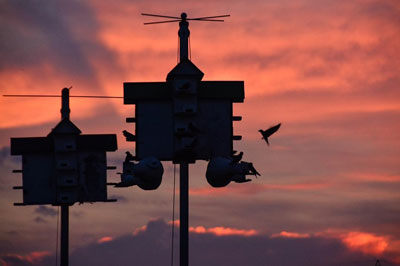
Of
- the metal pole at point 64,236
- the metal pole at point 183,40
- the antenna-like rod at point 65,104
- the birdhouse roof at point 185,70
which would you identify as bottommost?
the metal pole at point 64,236

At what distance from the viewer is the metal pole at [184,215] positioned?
26484 mm

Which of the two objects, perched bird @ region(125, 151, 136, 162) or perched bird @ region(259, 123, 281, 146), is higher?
perched bird @ region(259, 123, 281, 146)

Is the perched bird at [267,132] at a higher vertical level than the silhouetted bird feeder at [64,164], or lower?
higher

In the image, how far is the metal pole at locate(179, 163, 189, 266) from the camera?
26484 millimetres

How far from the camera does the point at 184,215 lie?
2664cm

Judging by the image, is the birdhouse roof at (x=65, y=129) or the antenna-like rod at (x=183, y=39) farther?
the birdhouse roof at (x=65, y=129)

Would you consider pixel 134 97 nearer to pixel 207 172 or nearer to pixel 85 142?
pixel 207 172

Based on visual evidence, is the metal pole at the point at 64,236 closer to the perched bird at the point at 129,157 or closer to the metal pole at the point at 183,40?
the perched bird at the point at 129,157

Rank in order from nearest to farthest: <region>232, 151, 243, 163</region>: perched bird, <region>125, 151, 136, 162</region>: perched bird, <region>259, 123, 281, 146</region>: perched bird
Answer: <region>232, 151, 243, 163</region>: perched bird, <region>259, 123, 281, 146</region>: perched bird, <region>125, 151, 136, 162</region>: perched bird

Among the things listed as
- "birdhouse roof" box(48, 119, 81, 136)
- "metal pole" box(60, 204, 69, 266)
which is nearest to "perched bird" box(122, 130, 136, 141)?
"birdhouse roof" box(48, 119, 81, 136)

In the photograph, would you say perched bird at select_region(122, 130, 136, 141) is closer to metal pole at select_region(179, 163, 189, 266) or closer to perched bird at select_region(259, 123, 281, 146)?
metal pole at select_region(179, 163, 189, 266)

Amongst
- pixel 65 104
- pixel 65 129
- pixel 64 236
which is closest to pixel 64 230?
pixel 64 236

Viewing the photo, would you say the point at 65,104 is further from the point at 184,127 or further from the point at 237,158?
the point at 237,158

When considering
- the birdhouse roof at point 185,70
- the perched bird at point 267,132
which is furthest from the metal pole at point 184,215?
the birdhouse roof at point 185,70
